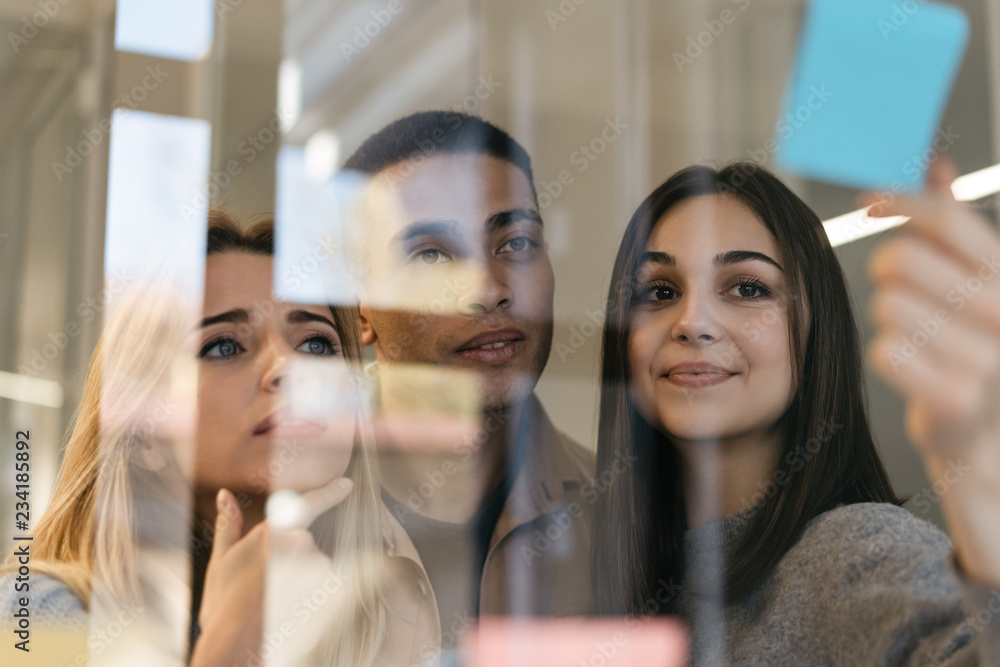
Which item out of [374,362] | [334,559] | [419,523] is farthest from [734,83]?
[334,559]

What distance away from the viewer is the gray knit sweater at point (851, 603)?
83cm

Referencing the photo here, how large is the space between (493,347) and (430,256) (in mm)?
154

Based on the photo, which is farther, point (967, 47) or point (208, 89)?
point (967, 47)

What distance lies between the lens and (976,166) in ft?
3.84

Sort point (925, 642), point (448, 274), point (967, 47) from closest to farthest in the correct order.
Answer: point (925, 642), point (448, 274), point (967, 47)

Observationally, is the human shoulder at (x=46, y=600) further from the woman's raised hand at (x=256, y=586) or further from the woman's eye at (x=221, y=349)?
the woman's eye at (x=221, y=349)

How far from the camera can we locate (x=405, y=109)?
121 centimetres

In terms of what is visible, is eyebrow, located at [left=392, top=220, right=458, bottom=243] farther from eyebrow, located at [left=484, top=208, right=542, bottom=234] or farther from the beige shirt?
the beige shirt


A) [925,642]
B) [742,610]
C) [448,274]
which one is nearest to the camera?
[925,642]

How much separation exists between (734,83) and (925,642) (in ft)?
2.88

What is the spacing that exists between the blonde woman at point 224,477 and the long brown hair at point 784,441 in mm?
310

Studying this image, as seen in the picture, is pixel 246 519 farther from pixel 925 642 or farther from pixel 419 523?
pixel 925 642

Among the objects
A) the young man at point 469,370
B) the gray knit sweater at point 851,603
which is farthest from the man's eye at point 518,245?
the gray knit sweater at point 851,603

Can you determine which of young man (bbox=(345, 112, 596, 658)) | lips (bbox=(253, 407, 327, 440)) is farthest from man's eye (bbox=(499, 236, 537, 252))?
lips (bbox=(253, 407, 327, 440))
